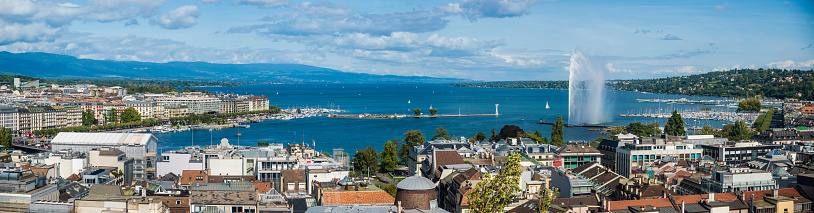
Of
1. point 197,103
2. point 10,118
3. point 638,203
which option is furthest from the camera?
point 197,103

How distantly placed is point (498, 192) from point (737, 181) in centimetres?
1744

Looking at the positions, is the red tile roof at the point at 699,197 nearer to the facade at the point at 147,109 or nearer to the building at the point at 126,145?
the building at the point at 126,145

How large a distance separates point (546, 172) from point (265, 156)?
A: 47.4 feet

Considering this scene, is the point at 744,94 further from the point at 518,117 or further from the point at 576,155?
the point at 576,155

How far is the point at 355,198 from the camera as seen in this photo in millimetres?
25219

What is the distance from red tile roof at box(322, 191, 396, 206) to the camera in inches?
988

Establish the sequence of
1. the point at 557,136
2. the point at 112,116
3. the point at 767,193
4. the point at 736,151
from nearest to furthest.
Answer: the point at 767,193, the point at 736,151, the point at 557,136, the point at 112,116

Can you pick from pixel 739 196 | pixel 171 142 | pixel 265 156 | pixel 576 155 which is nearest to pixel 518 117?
pixel 171 142

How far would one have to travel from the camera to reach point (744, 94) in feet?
582

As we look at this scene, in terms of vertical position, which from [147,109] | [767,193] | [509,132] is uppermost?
[147,109]

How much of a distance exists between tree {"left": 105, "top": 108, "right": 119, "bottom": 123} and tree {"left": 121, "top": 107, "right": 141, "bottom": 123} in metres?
1.31

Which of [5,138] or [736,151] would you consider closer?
[736,151]

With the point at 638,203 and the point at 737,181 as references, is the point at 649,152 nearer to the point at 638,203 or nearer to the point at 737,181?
the point at 737,181

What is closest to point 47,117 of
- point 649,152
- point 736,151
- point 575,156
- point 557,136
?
point 557,136
